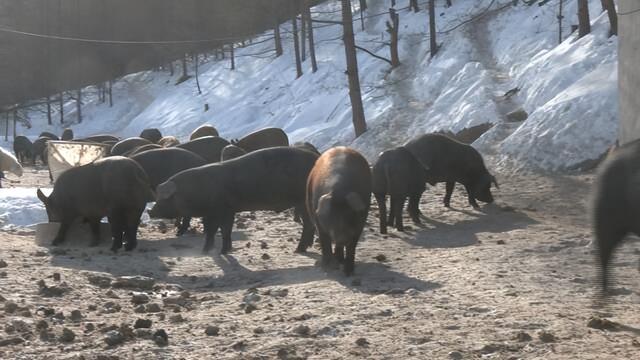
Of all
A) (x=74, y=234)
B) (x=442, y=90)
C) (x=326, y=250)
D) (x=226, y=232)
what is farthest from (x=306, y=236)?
(x=442, y=90)

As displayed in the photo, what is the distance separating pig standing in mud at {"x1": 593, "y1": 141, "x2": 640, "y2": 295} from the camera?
595 centimetres

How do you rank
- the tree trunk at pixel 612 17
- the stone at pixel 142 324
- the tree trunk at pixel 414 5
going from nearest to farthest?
1. the stone at pixel 142 324
2. the tree trunk at pixel 612 17
3. the tree trunk at pixel 414 5

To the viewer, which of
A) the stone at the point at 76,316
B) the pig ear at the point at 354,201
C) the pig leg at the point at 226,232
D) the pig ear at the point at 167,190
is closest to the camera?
the stone at the point at 76,316

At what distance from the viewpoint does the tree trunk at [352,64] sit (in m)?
25.0

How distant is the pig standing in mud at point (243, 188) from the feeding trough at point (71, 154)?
764 cm

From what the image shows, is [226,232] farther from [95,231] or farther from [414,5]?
[414,5]

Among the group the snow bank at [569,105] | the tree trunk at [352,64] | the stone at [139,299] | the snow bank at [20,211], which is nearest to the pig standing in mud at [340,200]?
the stone at [139,299]

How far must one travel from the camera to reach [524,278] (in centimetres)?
815

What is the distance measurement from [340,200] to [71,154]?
11.8 metres

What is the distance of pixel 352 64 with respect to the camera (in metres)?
25.7

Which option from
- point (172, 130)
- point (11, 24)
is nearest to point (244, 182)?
point (172, 130)

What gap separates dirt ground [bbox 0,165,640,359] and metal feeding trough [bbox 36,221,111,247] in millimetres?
245

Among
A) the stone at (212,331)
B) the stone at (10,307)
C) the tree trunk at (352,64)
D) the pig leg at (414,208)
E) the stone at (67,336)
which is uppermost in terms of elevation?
the tree trunk at (352,64)

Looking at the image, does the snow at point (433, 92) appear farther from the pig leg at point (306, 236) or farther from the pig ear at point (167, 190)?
the pig leg at point (306, 236)
